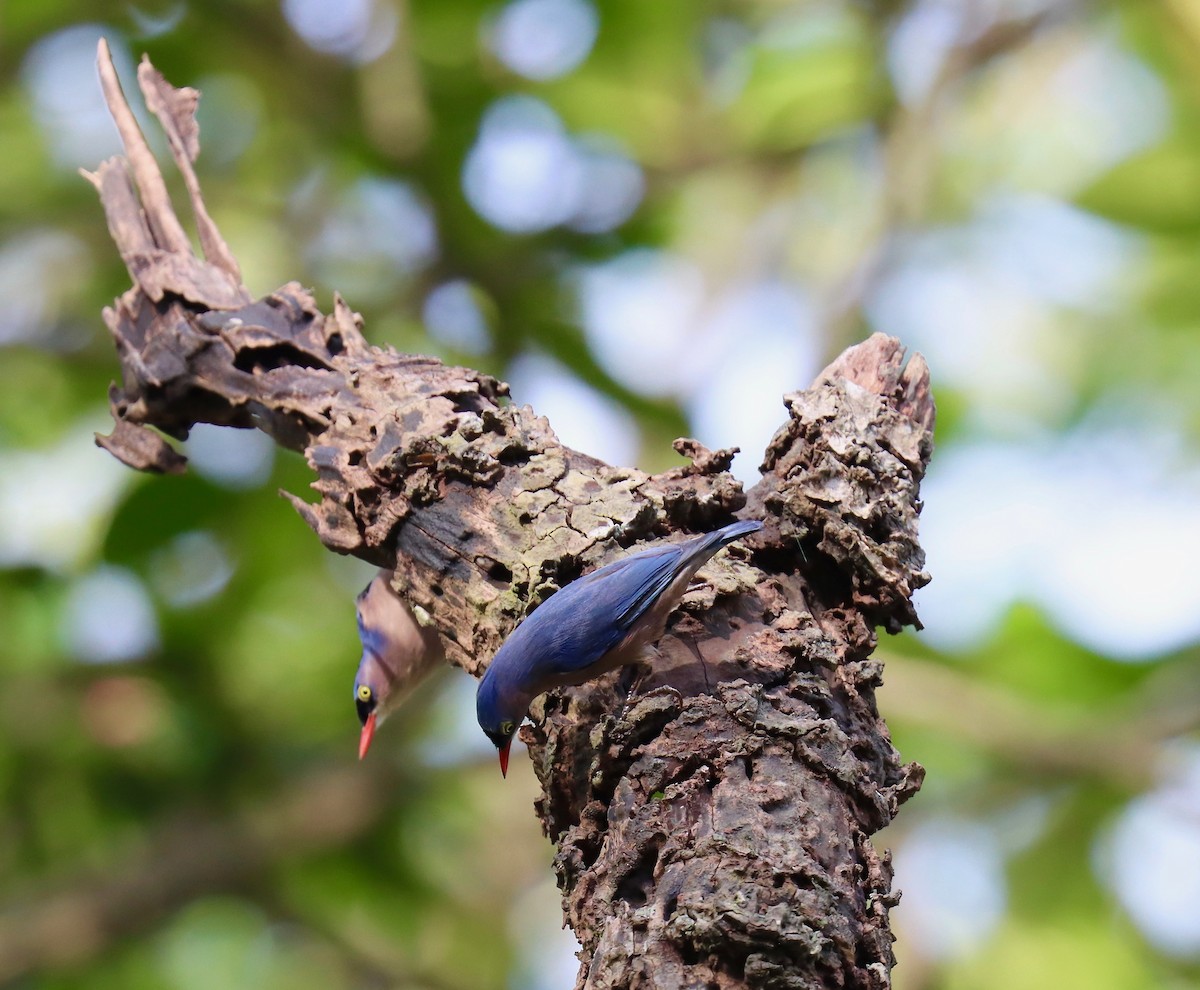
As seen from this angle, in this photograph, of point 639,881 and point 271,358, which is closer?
point 639,881

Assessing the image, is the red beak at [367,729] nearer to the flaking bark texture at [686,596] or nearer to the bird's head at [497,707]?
the flaking bark texture at [686,596]

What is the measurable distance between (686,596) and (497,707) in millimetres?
358

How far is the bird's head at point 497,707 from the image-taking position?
193cm

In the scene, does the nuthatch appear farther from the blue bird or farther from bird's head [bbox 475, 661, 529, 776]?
the blue bird

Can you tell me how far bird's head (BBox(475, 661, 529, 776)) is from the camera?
6.33ft

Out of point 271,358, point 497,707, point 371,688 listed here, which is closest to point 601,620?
point 497,707

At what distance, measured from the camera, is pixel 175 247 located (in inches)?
104

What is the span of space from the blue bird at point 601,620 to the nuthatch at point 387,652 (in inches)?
32.9

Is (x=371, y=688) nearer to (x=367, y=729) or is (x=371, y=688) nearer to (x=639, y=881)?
(x=367, y=729)

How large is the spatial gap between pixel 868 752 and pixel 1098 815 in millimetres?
4090

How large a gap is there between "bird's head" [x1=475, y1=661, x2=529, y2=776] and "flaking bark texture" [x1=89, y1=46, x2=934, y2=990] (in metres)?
0.04

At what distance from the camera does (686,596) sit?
189cm

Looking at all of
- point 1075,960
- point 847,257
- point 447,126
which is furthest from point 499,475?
point 1075,960

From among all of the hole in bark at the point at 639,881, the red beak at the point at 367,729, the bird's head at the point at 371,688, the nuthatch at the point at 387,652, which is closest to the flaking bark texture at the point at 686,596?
the hole in bark at the point at 639,881
